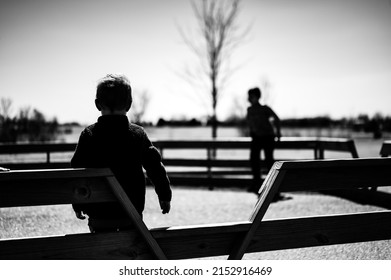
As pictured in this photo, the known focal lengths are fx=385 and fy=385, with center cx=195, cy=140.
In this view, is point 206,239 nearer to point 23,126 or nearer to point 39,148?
point 39,148

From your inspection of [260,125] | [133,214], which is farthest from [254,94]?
[133,214]

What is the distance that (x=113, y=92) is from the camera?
2424 mm

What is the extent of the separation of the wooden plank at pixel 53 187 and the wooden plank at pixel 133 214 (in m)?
0.07

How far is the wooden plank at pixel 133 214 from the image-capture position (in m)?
2.09

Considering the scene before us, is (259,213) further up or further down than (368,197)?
further up

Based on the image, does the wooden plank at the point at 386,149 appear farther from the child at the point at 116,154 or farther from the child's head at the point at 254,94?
the child at the point at 116,154

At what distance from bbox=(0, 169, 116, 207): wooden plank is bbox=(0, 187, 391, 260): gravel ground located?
7.87 feet

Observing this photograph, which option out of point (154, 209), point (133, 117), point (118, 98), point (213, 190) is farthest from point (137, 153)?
point (133, 117)

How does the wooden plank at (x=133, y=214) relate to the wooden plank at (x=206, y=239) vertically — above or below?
above

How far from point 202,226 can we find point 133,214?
460 mm

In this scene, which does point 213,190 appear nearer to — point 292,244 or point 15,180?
point 292,244

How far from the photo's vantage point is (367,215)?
8.73ft

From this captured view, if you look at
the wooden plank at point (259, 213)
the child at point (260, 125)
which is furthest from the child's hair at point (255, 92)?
the wooden plank at point (259, 213)

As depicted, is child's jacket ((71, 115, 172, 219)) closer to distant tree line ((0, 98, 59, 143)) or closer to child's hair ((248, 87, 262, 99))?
child's hair ((248, 87, 262, 99))
